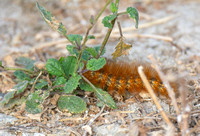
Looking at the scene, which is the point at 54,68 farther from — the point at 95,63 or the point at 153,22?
the point at 153,22

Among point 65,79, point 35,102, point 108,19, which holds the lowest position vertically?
point 35,102

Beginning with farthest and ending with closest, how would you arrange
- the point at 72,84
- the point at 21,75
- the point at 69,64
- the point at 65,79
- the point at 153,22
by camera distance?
the point at 153,22 → the point at 21,75 → the point at 69,64 → the point at 65,79 → the point at 72,84

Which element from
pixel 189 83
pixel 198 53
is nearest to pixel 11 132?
pixel 189 83

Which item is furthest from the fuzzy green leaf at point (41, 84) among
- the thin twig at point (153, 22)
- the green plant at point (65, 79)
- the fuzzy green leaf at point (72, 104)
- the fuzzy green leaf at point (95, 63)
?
the thin twig at point (153, 22)

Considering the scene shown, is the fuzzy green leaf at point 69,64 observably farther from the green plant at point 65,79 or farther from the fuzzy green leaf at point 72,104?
the fuzzy green leaf at point 72,104

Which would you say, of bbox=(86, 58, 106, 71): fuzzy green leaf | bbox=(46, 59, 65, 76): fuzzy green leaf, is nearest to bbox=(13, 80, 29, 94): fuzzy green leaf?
bbox=(46, 59, 65, 76): fuzzy green leaf

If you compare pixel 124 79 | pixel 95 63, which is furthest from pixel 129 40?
pixel 95 63

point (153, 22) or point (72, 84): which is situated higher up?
point (153, 22)
